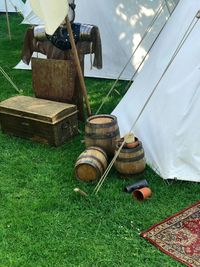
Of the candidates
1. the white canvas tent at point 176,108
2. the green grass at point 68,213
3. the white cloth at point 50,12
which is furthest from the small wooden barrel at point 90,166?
the white cloth at point 50,12

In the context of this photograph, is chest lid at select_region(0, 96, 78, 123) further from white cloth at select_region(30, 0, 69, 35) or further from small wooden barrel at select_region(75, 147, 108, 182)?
white cloth at select_region(30, 0, 69, 35)

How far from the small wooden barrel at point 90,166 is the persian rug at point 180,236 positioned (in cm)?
76

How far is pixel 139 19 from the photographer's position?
6465 millimetres

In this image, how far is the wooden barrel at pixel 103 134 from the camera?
421 cm

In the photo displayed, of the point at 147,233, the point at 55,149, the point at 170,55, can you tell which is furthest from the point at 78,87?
the point at 147,233

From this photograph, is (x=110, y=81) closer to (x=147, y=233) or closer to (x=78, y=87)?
(x=78, y=87)

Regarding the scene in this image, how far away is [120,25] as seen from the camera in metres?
6.59

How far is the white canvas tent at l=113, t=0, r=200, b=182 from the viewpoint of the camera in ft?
12.9

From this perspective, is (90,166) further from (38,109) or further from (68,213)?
(38,109)

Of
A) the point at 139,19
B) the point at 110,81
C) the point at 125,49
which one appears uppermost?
the point at 139,19

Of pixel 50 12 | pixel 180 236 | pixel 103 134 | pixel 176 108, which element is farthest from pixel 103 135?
pixel 180 236

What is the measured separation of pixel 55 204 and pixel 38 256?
64 cm

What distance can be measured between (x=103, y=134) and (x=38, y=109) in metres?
0.94

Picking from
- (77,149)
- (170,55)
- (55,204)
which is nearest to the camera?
(55,204)
